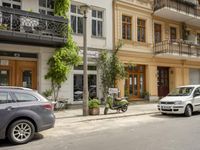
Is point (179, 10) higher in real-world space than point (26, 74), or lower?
higher

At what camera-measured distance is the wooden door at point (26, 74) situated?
15.0 meters

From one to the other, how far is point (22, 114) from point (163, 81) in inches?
676

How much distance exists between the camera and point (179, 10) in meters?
21.3

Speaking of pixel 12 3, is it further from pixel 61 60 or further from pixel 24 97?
pixel 24 97

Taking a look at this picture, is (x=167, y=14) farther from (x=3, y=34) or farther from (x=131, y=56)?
(x=3, y=34)

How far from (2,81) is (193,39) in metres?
17.7

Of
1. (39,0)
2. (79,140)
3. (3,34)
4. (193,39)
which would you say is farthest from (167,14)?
(79,140)

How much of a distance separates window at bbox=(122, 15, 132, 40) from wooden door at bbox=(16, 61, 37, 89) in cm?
750

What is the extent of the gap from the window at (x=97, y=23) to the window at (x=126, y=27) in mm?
2004

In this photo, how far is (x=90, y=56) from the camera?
1742 centimetres

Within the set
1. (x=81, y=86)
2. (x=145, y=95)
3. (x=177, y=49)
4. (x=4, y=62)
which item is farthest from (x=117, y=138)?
(x=177, y=49)

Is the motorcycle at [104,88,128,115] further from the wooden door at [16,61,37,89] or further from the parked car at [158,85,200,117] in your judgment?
the wooden door at [16,61,37,89]

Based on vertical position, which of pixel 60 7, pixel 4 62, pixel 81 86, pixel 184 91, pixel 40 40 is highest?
pixel 60 7

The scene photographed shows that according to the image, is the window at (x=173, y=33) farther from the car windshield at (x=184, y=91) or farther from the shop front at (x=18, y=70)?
the shop front at (x=18, y=70)
